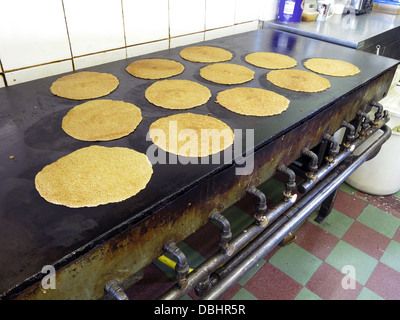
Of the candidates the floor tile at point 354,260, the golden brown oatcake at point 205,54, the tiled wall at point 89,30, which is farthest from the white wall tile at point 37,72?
the floor tile at point 354,260

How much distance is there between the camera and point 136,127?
1134 mm

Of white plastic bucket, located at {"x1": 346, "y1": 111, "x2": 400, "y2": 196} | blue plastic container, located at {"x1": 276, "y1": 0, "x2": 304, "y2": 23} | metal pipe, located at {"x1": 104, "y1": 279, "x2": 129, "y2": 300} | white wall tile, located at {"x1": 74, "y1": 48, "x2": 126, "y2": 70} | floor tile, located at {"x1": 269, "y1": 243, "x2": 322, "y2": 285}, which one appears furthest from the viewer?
blue plastic container, located at {"x1": 276, "y1": 0, "x2": 304, "y2": 23}

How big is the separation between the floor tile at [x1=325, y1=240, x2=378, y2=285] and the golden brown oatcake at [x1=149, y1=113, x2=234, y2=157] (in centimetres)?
135

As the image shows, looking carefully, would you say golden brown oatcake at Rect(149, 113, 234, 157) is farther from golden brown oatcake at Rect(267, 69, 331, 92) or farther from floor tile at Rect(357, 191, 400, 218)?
floor tile at Rect(357, 191, 400, 218)

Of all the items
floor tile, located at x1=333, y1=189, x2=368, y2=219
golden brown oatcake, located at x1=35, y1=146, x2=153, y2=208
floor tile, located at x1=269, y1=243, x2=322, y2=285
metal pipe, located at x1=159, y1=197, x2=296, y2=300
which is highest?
golden brown oatcake, located at x1=35, y1=146, x2=153, y2=208

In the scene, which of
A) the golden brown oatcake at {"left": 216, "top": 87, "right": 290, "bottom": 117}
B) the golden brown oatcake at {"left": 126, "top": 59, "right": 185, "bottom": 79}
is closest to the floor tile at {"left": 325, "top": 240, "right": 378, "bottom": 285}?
the golden brown oatcake at {"left": 216, "top": 87, "right": 290, "bottom": 117}

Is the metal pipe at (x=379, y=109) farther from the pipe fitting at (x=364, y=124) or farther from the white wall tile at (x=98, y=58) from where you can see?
the white wall tile at (x=98, y=58)

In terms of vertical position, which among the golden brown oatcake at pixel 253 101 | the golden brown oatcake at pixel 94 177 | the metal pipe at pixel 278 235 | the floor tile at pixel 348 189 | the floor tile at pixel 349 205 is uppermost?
the golden brown oatcake at pixel 253 101

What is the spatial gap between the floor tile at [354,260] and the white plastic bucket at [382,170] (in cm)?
67

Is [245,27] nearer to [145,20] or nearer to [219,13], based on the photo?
[219,13]

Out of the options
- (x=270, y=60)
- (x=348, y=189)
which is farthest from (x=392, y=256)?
(x=270, y=60)

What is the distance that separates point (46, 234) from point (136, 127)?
53cm

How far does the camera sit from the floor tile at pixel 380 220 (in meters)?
2.20

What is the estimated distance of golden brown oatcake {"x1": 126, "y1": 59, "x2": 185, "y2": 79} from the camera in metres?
1.53
